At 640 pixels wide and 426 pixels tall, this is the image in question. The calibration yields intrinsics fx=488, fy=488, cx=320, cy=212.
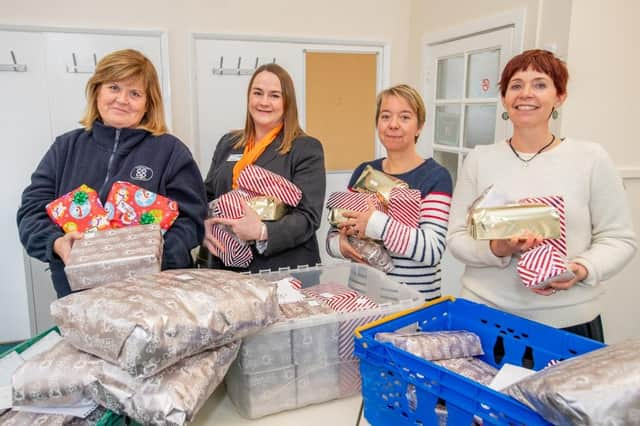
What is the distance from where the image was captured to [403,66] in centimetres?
350

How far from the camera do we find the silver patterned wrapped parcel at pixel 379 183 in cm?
142

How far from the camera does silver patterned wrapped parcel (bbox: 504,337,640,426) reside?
635 mm

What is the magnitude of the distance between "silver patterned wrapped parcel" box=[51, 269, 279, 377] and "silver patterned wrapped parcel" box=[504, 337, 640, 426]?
1.50 feet

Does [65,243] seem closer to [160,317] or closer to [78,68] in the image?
[160,317]

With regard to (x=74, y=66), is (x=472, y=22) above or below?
above

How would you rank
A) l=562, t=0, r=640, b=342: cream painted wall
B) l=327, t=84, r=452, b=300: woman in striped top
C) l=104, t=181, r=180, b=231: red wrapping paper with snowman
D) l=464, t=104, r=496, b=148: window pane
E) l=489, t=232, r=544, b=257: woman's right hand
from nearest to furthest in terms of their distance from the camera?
l=489, t=232, r=544, b=257: woman's right hand
l=104, t=181, r=180, b=231: red wrapping paper with snowman
l=327, t=84, r=452, b=300: woman in striped top
l=562, t=0, r=640, b=342: cream painted wall
l=464, t=104, r=496, b=148: window pane

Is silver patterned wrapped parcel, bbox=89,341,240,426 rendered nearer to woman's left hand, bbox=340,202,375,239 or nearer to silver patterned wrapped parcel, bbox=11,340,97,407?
silver patterned wrapped parcel, bbox=11,340,97,407

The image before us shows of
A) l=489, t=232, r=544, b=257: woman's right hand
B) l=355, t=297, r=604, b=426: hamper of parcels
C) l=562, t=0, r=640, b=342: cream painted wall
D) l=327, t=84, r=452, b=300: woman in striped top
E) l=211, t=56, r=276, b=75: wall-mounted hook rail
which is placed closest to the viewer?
l=355, t=297, r=604, b=426: hamper of parcels

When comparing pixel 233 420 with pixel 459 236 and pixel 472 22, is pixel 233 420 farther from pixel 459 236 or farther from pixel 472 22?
pixel 472 22

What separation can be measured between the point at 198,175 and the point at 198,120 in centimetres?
185

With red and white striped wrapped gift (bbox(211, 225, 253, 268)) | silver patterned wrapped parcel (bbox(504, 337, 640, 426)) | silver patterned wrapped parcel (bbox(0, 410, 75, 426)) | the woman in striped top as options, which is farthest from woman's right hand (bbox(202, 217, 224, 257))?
silver patterned wrapped parcel (bbox(504, 337, 640, 426))

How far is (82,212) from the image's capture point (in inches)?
44.6

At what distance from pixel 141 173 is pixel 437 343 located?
2.75 feet

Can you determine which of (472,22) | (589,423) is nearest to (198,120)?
(472,22)
